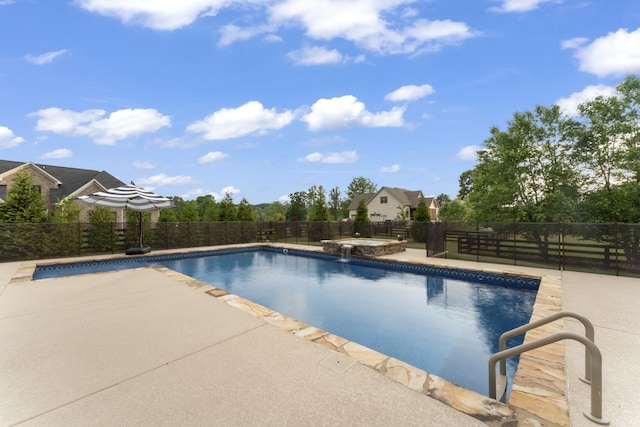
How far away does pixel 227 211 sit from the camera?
17.6 metres

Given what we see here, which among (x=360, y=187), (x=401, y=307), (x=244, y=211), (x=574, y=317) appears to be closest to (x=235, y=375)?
(x=574, y=317)

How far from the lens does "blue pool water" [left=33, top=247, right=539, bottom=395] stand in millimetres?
4461

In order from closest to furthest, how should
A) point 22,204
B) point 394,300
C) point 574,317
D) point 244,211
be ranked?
point 574,317
point 394,300
point 22,204
point 244,211

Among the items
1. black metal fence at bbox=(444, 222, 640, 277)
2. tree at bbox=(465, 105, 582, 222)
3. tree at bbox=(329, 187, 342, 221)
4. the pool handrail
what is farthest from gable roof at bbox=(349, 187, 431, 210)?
the pool handrail

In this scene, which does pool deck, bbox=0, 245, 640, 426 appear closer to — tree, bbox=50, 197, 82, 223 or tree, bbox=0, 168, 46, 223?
tree, bbox=0, 168, 46, 223

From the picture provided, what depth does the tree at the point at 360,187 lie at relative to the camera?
5438cm

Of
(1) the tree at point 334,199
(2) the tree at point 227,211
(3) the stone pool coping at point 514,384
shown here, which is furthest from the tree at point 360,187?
(3) the stone pool coping at point 514,384

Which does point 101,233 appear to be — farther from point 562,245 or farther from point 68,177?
point 68,177

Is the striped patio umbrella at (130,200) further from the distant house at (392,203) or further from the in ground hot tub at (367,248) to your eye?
the distant house at (392,203)

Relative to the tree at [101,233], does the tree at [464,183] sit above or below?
above

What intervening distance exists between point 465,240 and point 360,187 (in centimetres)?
4347

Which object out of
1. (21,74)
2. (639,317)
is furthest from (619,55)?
(21,74)

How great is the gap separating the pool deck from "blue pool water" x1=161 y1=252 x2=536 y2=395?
116 centimetres

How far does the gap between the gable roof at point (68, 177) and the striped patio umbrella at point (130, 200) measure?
50.5ft
